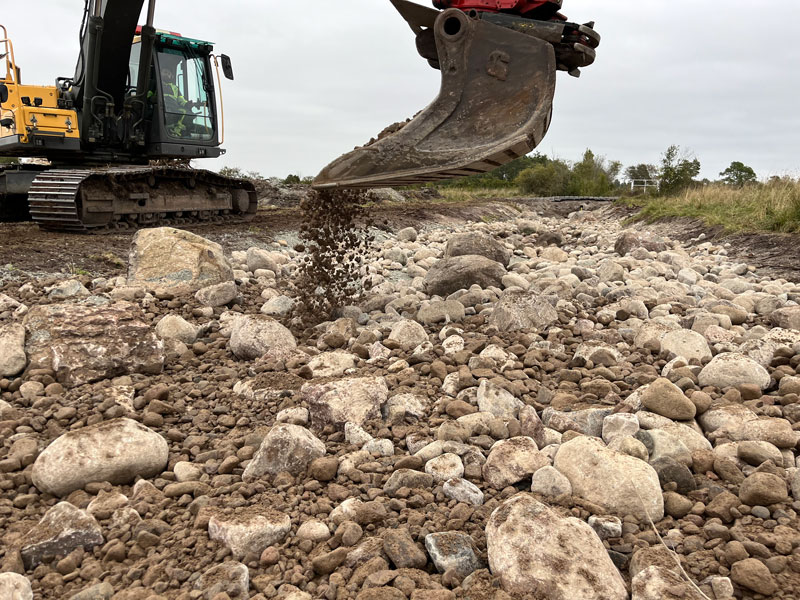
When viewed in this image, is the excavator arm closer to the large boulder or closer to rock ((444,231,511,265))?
the large boulder

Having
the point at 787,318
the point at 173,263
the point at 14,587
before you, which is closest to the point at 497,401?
the point at 14,587

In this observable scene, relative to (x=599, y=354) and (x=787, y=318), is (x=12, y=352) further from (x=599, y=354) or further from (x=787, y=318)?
(x=787, y=318)

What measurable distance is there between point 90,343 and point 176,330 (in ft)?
1.72

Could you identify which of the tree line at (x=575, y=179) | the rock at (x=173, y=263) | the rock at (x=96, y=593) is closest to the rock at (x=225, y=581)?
the rock at (x=96, y=593)

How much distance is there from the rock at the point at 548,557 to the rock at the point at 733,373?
4.44 ft

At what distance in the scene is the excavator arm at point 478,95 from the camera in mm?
3273

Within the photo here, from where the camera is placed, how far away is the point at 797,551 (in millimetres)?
1614

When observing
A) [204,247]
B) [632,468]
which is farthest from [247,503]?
[204,247]

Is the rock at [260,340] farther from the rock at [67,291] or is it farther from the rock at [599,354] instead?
the rock at [67,291]

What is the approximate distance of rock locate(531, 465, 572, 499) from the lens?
1.92m

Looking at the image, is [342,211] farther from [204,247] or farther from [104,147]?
[104,147]

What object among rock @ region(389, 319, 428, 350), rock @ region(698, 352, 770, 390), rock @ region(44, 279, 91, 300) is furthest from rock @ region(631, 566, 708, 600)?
rock @ region(44, 279, 91, 300)

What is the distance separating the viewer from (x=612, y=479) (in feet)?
6.21

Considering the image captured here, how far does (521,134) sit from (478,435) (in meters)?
1.63
